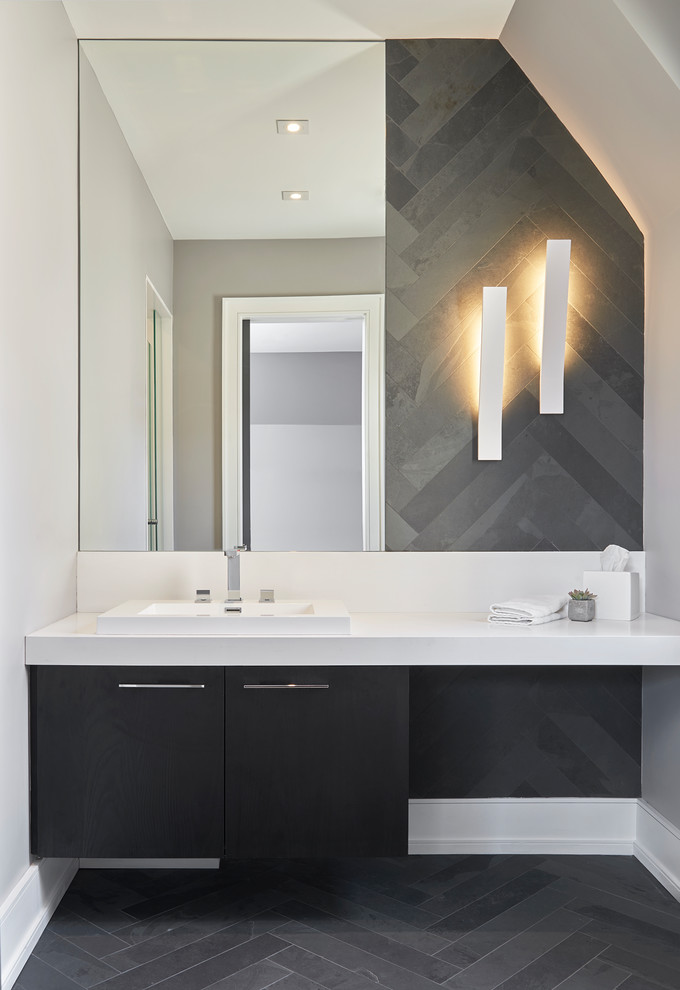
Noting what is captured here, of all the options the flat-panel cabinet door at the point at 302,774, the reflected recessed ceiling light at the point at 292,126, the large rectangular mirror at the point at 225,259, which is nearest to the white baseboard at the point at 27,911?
the flat-panel cabinet door at the point at 302,774

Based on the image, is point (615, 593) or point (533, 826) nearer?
point (615, 593)

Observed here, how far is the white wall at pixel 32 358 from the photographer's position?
2047 mm

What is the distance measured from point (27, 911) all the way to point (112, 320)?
1.82m

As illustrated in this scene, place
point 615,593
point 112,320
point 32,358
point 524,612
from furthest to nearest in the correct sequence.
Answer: point 112,320 → point 615,593 → point 524,612 → point 32,358

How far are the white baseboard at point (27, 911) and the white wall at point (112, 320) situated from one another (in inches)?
40.1

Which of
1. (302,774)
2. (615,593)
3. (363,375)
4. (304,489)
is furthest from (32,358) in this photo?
(615,593)

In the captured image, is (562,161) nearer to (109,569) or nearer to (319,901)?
(109,569)

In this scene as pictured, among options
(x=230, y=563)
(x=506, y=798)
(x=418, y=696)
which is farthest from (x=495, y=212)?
(x=506, y=798)

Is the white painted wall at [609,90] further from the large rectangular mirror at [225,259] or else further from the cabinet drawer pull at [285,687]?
the cabinet drawer pull at [285,687]

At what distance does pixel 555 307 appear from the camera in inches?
108

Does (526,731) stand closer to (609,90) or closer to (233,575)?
(233,575)

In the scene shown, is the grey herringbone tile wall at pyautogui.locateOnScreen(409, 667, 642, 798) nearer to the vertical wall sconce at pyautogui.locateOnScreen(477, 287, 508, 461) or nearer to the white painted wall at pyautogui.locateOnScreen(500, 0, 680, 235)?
the vertical wall sconce at pyautogui.locateOnScreen(477, 287, 508, 461)

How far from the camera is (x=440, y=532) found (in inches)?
110

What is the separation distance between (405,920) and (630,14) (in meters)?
2.62
